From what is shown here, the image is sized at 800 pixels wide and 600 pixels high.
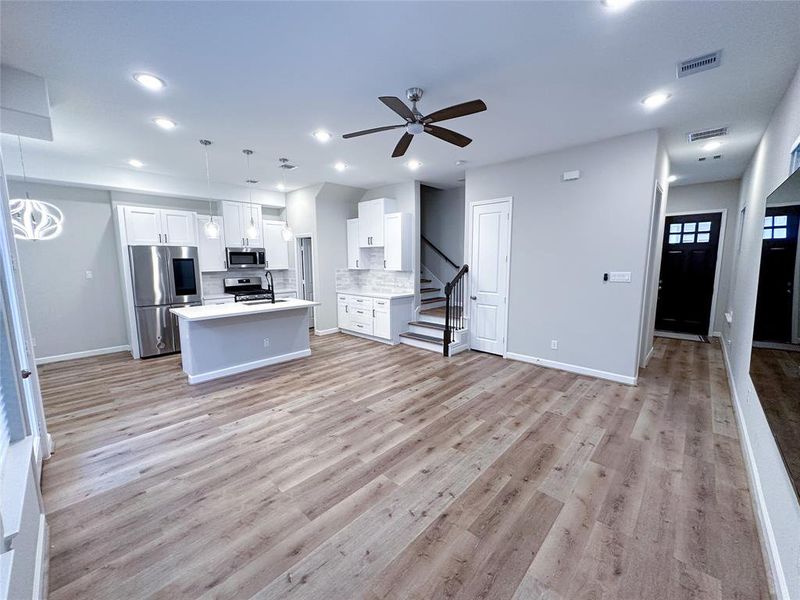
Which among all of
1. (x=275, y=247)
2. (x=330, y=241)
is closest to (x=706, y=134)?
(x=330, y=241)

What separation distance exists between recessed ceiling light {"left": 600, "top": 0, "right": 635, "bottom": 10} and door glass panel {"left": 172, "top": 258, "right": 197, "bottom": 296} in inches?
241

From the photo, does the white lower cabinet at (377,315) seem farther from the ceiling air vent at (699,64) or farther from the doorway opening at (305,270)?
the ceiling air vent at (699,64)

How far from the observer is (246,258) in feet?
21.2

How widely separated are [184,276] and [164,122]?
9.52 feet

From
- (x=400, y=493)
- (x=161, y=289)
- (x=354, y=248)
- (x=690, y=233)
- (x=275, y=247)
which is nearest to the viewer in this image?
(x=400, y=493)

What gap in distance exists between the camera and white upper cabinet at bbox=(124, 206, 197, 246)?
5.13 metres

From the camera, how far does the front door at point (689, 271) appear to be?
602cm

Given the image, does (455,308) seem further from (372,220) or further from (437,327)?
(372,220)

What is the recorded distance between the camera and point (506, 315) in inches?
194

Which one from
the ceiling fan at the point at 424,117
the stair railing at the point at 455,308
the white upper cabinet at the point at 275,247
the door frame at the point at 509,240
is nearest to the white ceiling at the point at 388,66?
the ceiling fan at the point at 424,117

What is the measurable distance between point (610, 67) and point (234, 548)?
3995 millimetres

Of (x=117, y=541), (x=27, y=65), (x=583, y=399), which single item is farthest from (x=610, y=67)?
(x=117, y=541)

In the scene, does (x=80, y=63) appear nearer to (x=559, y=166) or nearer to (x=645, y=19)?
(x=645, y=19)

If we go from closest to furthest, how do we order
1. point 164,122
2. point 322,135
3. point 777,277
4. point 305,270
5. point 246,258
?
point 777,277, point 164,122, point 322,135, point 246,258, point 305,270
